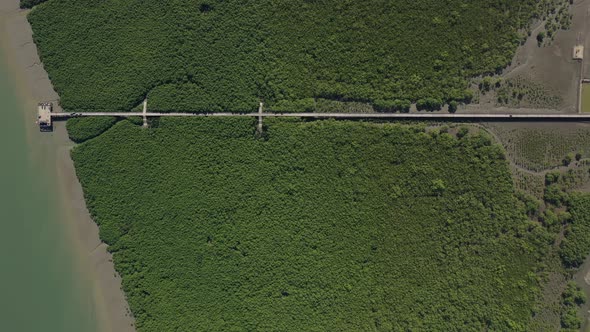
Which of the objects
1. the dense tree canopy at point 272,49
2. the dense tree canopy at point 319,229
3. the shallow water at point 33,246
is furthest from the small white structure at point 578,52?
the shallow water at point 33,246

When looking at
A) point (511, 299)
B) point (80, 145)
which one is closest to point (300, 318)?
point (511, 299)

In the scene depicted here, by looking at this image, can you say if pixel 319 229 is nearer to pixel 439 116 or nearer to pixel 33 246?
pixel 439 116

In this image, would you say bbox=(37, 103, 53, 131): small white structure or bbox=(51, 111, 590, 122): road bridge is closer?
bbox=(51, 111, 590, 122): road bridge

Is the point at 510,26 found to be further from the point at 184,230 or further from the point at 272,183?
the point at 184,230

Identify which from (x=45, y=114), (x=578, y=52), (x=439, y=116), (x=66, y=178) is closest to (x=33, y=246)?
(x=66, y=178)

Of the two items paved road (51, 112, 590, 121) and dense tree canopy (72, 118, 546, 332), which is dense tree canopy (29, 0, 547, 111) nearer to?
paved road (51, 112, 590, 121)

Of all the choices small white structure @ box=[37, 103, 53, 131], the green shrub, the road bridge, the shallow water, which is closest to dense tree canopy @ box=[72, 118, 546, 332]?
the road bridge

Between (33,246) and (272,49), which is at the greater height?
(272,49)
